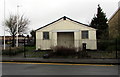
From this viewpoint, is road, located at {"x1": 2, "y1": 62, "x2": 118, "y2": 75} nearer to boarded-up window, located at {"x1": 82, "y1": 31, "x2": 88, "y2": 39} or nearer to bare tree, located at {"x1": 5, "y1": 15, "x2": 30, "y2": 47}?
boarded-up window, located at {"x1": 82, "y1": 31, "x2": 88, "y2": 39}

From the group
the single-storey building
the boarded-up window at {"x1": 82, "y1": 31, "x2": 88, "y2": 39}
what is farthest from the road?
the boarded-up window at {"x1": 82, "y1": 31, "x2": 88, "y2": 39}

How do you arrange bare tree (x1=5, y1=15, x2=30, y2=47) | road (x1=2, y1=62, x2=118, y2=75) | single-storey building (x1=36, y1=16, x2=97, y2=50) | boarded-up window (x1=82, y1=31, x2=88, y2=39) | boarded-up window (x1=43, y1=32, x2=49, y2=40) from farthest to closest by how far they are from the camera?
bare tree (x1=5, y1=15, x2=30, y2=47) < boarded-up window (x1=43, y1=32, x2=49, y2=40) < boarded-up window (x1=82, y1=31, x2=88, y2=39) < single-storey building (x1=36, y1=16, x2=97, y2=50) < road (x1=2, y1=62, x2=118, y2=75)

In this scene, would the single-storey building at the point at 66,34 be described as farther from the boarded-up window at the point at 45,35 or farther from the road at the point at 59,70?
the road at the point at 59,70

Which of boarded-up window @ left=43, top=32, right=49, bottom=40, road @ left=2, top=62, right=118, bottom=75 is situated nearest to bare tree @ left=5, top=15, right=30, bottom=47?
boarded-up window @ left=43, top=32, right=49, bottom=40

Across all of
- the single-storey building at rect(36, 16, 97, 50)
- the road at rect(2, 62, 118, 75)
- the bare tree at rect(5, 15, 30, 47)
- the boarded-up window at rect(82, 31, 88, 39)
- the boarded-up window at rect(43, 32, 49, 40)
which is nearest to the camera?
the road at rect(2, 62, 118, 75)

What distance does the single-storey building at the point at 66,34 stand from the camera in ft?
71.1

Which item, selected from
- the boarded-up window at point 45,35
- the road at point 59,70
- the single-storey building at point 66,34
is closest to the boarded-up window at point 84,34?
the single-storey building at point 66,34

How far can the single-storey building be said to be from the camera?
21.7m

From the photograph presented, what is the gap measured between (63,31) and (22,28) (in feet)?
52.3

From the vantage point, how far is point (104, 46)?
2180cm

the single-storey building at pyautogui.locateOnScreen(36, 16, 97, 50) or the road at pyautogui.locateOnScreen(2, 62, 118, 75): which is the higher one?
the single-storey building at pyautogui.locateOnScreen(36, 16, 97, 50)

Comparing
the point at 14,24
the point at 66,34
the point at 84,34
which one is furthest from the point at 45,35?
the point at 14,24

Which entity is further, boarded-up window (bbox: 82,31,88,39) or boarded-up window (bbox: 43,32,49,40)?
boarded-up window (bbox: 43,32,49,40)

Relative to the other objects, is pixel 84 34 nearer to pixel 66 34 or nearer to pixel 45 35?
pixel 66 34
